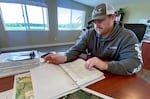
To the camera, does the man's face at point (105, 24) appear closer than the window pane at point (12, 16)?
Yes

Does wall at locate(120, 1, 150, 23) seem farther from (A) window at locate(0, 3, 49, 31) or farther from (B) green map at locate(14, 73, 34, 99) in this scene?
(B) green map at locate(14, 73, 34, 99)

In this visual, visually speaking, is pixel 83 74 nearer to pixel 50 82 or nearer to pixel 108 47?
pixel 50 82

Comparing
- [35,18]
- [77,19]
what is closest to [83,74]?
[35,18]

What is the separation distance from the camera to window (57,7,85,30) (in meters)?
4.87

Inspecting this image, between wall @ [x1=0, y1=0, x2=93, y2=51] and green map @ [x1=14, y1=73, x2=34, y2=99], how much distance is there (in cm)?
A: 398

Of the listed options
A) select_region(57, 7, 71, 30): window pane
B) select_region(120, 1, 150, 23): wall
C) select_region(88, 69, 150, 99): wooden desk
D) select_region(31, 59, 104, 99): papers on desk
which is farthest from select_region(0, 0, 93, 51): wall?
select_region(88, 69, 150, 99): wooden desk

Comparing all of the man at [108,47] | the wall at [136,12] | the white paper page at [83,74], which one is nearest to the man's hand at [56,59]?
the man at [108,47]

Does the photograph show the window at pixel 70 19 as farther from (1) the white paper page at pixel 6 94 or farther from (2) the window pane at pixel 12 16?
(1) the white paper page at pixel 6 94

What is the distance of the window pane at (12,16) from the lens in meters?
3.68

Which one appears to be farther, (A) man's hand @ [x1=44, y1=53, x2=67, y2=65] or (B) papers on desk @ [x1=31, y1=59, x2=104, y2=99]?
(A) man's hand @ [x1=44, y1=53, x2=67, y2=65]

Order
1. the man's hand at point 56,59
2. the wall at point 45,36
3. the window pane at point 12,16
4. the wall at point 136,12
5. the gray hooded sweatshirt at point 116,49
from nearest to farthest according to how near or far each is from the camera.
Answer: the gray hooded sweatshirt at point 116,49 → the man's hand at point 56,59 → the wall at point 136,12 → the window pane at point 12,16 → the wall at point 45,36

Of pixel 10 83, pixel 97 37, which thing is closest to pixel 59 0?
pixel 97 37

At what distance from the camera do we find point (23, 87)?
20.0 inches

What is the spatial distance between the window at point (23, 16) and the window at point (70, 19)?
73cm
